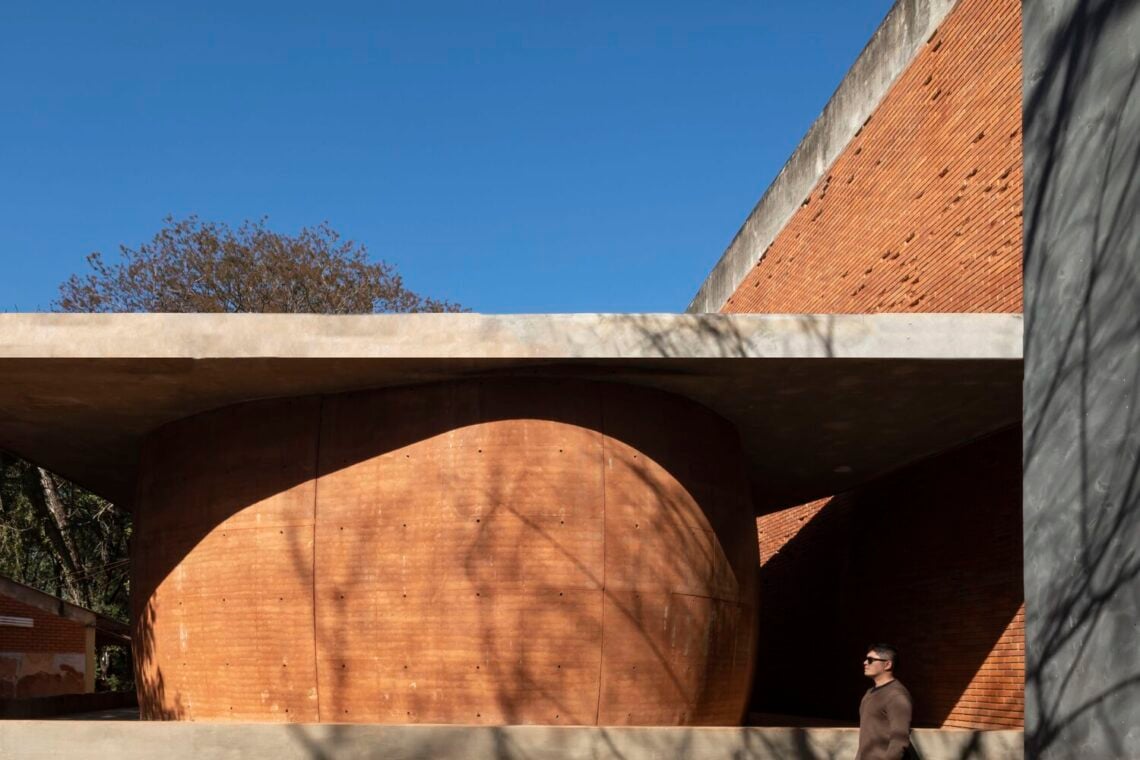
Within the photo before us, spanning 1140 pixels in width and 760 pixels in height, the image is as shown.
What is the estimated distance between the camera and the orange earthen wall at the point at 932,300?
1204cm

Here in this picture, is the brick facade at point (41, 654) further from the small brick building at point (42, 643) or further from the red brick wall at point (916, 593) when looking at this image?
the red brick wall at point (916, 593)

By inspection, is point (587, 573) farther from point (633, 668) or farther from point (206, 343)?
point (206, 343)

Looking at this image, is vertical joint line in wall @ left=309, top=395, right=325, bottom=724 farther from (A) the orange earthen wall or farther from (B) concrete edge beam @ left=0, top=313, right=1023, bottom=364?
(A) the orange earthen wall

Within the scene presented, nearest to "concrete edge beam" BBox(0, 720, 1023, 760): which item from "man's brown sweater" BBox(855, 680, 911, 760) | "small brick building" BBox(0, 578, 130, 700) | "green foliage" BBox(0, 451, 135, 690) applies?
"man's brown sweater" BBox(855, 680, 911, 760)

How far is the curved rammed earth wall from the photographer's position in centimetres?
945

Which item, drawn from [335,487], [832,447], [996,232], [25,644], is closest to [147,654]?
[335,487]

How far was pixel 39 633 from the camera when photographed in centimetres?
2144

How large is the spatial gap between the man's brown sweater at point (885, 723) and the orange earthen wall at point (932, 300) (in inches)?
177

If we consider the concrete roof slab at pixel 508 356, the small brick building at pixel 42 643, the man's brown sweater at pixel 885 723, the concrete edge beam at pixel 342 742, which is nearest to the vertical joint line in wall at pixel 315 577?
the concrete roof slab at pixel 508 356

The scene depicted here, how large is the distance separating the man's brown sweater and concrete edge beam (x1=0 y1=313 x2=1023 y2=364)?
110 inches

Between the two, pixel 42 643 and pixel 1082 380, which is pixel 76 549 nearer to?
pixel 42 643

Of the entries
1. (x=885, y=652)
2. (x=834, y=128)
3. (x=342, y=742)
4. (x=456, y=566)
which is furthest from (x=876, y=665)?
(x=834, y=128)

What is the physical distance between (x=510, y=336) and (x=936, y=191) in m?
6.41

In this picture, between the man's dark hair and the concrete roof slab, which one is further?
the concrete roof slab
